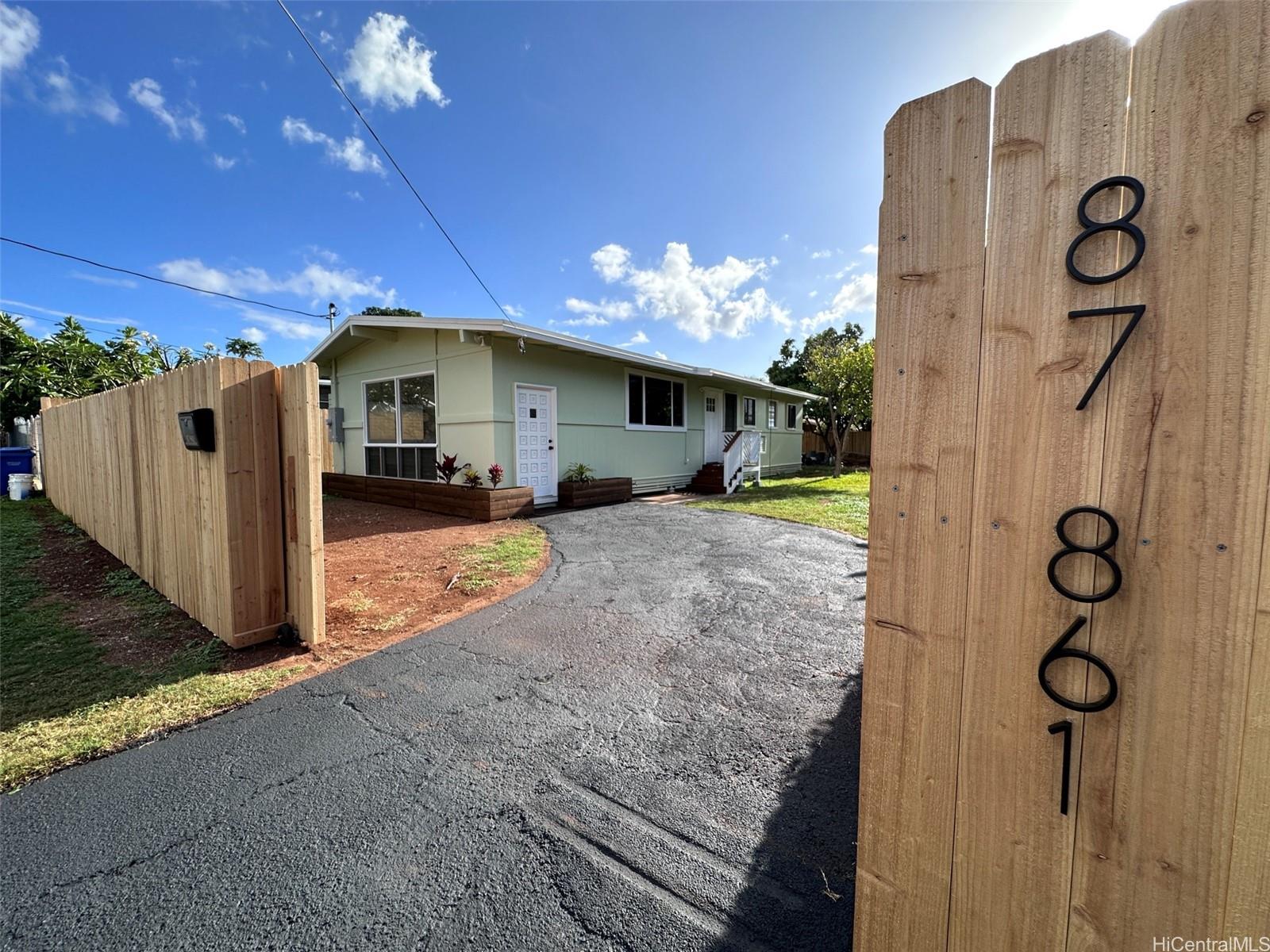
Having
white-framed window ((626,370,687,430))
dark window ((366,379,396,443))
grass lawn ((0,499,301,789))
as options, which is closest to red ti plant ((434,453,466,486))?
dark window ((366,379,396,443))

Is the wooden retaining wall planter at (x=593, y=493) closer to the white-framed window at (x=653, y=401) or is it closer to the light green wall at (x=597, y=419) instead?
the light green wall at (x=597, y=419)

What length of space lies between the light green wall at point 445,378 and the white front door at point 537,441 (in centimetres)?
62

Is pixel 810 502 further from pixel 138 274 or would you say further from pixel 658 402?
pixel 138 274

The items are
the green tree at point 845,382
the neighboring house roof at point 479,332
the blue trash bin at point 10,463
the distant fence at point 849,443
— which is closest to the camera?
the neighboring house roof at point 479,332

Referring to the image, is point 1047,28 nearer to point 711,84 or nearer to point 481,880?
point 481,880

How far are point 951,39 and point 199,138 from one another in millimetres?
13772

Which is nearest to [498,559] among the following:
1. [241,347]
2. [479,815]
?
[479,815]

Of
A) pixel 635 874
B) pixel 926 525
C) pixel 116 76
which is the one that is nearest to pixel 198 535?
pixel 635 874

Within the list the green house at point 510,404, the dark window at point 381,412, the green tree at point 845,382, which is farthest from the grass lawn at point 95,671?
the green tree at point 845,382

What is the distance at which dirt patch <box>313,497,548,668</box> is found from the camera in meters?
3.62

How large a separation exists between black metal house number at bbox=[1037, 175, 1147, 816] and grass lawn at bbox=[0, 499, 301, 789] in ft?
11.4

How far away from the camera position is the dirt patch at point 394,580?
3.62 metres

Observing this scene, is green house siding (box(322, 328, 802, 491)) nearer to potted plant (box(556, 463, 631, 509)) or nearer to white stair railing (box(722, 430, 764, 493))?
potted plant (box(556, 463, 631, 509))

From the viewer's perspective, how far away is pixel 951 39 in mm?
2408
